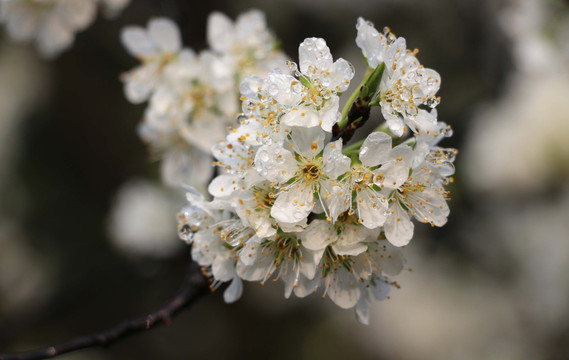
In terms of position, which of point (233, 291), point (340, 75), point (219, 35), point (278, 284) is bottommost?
point (278, 284)

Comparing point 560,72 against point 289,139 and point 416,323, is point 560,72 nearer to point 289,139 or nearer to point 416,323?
point 416,323

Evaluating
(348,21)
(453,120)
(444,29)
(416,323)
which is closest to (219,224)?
(453,120)

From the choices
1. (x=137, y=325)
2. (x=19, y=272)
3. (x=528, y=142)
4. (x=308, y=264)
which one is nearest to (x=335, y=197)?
(x=308, y=264)

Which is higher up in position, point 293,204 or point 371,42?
point 371,42

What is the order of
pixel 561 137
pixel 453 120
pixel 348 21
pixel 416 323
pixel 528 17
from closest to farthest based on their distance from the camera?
pixel 528 17
pixel 561 137
pixel 453 120
pixel 348 21
pixel 416 323

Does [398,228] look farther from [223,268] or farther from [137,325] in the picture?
[137,325]

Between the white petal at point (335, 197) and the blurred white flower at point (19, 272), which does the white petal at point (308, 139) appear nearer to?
the white petal at point (335, 197)
